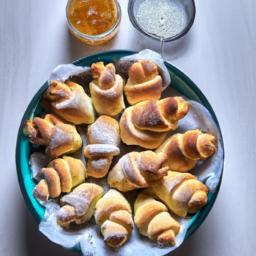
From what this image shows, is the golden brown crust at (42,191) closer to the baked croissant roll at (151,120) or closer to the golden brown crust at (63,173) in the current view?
the golden brown crust at (63,173)

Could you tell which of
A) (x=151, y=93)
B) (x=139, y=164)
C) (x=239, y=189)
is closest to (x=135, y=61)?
(x=151, y=93)

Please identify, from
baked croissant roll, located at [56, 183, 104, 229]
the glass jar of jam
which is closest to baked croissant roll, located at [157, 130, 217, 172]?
baked croissant roll, located at [56, 183, 104, 229]

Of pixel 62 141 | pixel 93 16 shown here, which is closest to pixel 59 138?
pixel 62 141

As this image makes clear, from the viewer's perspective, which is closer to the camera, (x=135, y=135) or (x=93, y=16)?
(x=135, y=135)

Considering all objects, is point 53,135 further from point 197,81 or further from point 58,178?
point 197,81

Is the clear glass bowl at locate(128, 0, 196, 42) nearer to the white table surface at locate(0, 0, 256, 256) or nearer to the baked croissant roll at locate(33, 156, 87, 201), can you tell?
the white table surface at locate(0, 0, 256, 256)

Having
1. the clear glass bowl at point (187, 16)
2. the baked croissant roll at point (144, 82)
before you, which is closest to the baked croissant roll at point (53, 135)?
the baked croissant roll at point (144, 82)
